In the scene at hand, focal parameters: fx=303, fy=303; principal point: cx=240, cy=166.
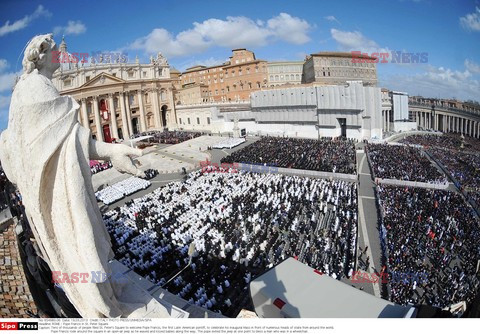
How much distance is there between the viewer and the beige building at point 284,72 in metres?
60.2

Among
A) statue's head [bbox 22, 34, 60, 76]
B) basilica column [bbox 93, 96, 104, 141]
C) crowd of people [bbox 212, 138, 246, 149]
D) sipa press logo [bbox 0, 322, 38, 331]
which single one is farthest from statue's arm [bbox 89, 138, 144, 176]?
basilica column [bbox 93, 96, 104, 141]

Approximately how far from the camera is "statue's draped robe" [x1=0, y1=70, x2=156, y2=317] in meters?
2.94

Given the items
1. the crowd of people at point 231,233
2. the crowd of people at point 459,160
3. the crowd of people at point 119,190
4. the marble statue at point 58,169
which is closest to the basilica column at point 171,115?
the crowd of people at point 119,190

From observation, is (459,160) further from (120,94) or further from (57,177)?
(120,94)

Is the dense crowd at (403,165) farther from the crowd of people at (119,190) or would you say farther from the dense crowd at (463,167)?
the crowd of people at (119,190)

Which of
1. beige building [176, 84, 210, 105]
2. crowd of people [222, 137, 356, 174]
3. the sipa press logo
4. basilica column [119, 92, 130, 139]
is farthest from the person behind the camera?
beige building [176, 84, 210, 105]

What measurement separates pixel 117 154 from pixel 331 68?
6073 centimetres

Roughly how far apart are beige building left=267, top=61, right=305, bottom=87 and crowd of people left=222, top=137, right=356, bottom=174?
88.7 feet

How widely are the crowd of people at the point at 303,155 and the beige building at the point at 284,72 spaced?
88.7 ft

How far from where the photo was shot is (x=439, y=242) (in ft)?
42.4

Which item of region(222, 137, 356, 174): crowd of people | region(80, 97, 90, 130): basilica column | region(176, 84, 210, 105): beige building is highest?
region(176, 84, 210, 105): beige building

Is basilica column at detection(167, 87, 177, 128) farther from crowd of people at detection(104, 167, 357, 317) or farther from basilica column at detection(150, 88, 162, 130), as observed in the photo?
crowd of people at detection(104, 167, 357, 317)

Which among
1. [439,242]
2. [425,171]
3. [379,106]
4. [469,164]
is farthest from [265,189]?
[379,106]

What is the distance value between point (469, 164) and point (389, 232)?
1467cm
